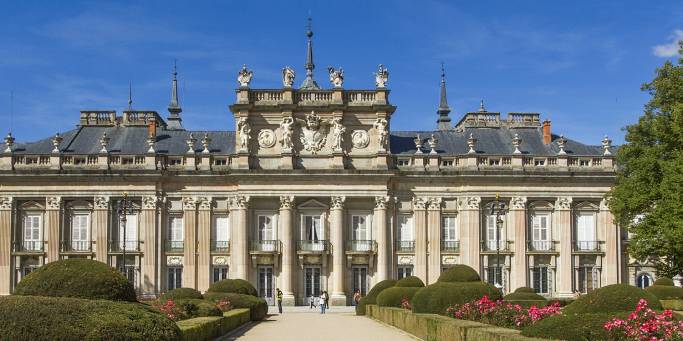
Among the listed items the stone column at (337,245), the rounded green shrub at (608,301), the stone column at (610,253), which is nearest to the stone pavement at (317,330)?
the rounded green shrub at (608,301)

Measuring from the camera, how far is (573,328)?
19844 millimetres

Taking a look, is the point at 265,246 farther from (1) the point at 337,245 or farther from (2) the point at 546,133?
(2) the point at 546,133

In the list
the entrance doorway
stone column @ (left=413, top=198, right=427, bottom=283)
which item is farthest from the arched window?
the entrance doorway

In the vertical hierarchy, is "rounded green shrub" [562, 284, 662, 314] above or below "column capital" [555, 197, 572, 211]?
below

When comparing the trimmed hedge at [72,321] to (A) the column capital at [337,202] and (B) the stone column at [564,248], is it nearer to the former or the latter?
(A) the column capital at [337,202]

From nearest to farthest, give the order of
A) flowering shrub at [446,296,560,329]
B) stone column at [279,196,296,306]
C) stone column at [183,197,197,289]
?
flowering shrub at [446,296,560,329] → stone column at [279,196,296,306] → stone column at [183,197,197,289]

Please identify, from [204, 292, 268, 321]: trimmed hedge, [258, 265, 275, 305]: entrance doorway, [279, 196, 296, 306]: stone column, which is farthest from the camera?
[258, 265, 275, 305]: entrance doorway

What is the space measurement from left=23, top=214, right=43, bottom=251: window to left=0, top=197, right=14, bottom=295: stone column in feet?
2.90

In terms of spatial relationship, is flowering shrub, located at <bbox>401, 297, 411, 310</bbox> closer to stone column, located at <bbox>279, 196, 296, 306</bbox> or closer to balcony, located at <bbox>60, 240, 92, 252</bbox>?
stone column, located at <bbox>279, 196, 296, 306</bbox>

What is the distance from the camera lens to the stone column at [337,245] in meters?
55.2

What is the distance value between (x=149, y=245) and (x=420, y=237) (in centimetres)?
1602

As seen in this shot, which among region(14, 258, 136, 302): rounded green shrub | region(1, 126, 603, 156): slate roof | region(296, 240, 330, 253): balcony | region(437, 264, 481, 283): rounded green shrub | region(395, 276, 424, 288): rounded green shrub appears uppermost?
region(1, 126, 603, 156): slate roof

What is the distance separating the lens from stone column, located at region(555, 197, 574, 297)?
55938mm

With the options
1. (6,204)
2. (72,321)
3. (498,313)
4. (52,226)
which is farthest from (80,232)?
(72,321)
